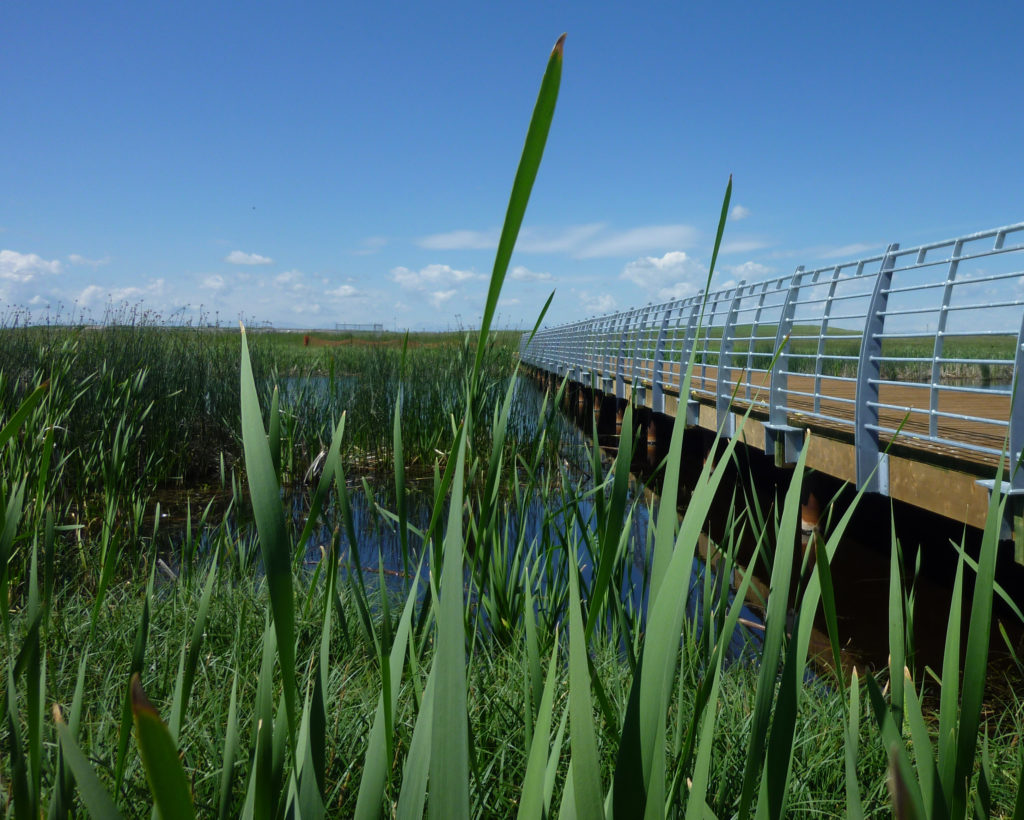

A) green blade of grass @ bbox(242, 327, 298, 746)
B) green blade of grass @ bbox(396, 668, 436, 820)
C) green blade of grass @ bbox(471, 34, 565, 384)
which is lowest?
green blade of grass @ bbox(396, 668, 436, 820)

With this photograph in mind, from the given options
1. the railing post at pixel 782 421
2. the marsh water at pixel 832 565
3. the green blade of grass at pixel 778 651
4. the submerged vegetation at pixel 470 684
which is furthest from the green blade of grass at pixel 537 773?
the railing post at pixel 782 421

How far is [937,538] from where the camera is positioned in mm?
5398

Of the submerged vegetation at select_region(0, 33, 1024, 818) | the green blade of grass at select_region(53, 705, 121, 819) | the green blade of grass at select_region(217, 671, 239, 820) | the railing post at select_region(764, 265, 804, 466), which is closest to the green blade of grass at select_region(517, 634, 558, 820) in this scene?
the submerged vegetation at select_region(0, 33, 1024, 818)

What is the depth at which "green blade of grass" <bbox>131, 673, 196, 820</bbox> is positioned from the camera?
0.35 meters

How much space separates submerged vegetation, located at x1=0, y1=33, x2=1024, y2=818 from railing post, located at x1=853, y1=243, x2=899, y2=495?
4.57ft

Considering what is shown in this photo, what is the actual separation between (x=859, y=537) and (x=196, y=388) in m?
6.82

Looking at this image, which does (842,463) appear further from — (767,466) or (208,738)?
(208,738)

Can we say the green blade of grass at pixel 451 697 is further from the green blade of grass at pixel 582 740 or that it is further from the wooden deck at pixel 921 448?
the wooden deck at pixel 921 448

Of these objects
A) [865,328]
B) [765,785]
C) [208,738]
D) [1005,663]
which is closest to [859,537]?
[865,328]

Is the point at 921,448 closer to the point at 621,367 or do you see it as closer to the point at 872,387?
the point at 872,387

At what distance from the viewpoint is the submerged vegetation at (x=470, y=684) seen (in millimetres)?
530

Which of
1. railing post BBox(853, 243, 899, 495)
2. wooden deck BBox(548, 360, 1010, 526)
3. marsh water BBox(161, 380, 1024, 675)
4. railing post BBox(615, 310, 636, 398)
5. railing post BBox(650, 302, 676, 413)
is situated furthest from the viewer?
railing post BBox(615, 310, 636, 398)

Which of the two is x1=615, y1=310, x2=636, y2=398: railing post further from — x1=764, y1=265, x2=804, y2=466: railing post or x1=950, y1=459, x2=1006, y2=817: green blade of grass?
x1=950, y1=459, x2=1006, y2=817: green blade of grass

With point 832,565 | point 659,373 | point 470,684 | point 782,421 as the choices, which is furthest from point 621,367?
point 470,684
